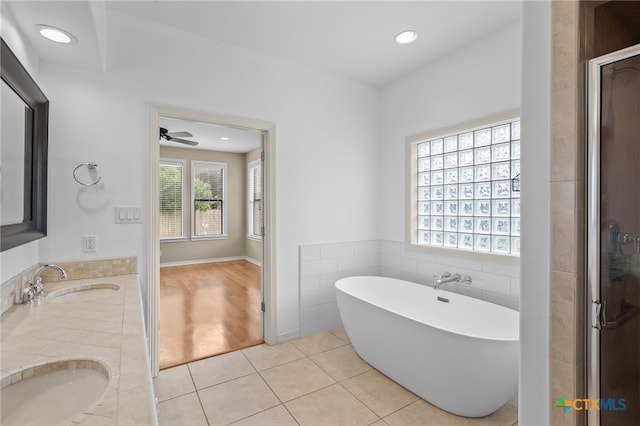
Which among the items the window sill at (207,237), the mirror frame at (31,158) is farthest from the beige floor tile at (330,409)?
the window sill at (207,237)

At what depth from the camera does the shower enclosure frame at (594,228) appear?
3.28 ft

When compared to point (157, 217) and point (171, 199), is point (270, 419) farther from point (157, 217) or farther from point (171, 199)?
point (171, 199)

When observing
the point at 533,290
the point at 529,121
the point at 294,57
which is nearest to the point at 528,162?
the point at 529,121

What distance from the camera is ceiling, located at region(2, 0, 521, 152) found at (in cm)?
195

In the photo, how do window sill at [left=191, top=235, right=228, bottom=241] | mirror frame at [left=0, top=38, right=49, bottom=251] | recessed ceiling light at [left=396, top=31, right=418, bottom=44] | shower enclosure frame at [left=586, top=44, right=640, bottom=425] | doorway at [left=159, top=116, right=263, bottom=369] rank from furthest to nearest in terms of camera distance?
window sill at [left=191, top=235, right=228, bottom=241]
doorway at [left=159, top=116, right=263, bottom=369]
recessed ceiling light at [left=396, top=31, right=418, bottom=44]
mirror frame at [left=0, top=38, right=49, bottom=251]
shower enclosure frame at [left=586, top=44, right=640, bottom=425]

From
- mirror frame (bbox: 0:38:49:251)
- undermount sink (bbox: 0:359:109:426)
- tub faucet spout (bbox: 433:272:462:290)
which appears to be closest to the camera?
undermount sink (bbox: 0:359:109:426)

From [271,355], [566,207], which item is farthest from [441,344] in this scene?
[271,355]

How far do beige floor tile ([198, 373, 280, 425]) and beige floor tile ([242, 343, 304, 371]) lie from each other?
215 millimetres

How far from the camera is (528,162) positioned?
1.13 meters

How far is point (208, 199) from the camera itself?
699 cm

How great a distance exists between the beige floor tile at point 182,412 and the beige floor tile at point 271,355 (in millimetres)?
564

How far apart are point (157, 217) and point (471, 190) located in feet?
9.00

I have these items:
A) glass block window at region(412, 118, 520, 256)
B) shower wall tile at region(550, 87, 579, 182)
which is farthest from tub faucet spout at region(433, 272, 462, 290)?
shower wall tile at region(550, 87, 579, 182)

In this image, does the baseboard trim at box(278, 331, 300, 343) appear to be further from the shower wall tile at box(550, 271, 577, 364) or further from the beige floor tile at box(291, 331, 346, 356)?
the shower wall tile at box(550, 271, 577, 364)
